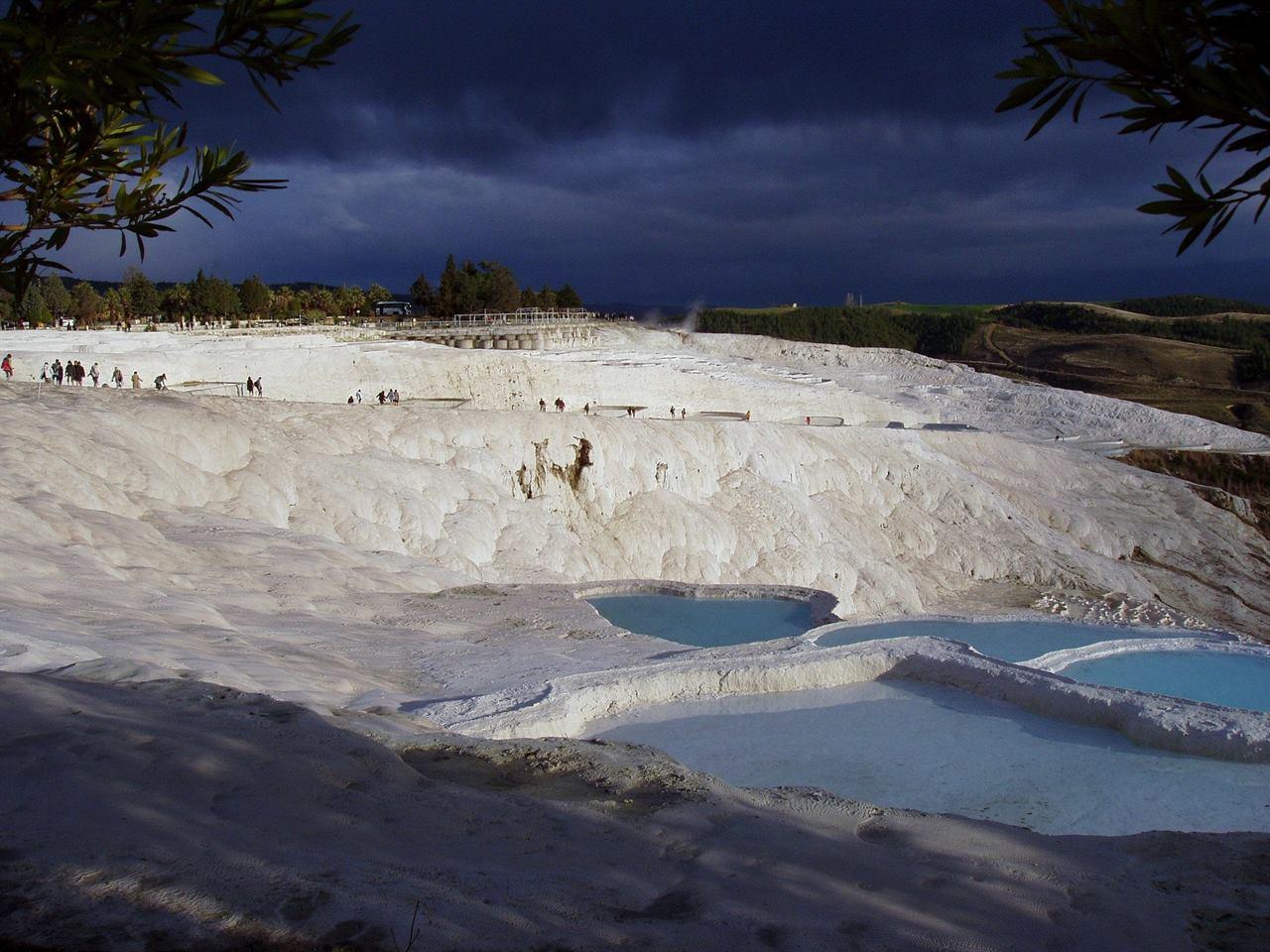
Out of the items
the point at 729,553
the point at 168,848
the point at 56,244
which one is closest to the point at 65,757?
the point at 168,848

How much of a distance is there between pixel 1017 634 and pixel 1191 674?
257 cm

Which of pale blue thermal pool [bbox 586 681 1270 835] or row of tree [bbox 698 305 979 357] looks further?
row of tree [bbox 698 305 979 357]

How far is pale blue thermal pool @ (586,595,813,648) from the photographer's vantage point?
1355cm

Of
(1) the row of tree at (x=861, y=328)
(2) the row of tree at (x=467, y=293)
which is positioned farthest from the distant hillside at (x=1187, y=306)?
(2) the row of tree at (x=467, y=293)

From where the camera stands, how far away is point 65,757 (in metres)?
3.86

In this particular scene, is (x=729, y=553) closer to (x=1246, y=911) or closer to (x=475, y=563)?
(x=475, y=563)

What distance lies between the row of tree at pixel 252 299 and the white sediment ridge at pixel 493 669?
25.7 metres

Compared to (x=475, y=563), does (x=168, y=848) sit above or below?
above

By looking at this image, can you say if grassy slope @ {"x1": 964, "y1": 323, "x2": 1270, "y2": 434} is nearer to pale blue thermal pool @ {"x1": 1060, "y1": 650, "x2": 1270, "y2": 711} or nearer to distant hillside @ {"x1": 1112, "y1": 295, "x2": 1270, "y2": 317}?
distant hillside @ {"x1": 1112, "y1": 295, "x2": 1270, "y2": 317}

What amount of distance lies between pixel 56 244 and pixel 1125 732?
8.71 metres

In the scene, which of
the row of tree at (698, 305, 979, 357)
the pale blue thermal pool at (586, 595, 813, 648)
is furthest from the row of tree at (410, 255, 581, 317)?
the pale blue thermal pool at (586, 595, 813, 648)

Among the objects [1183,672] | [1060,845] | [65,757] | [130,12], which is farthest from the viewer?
[1183,672]

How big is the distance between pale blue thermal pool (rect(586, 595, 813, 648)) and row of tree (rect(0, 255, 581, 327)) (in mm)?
39614

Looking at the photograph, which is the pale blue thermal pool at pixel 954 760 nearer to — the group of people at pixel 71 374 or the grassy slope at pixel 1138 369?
the group of people at pixel 71 374
